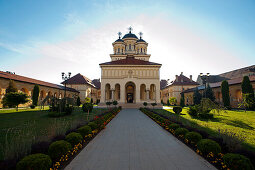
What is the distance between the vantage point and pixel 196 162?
3650 millimetres

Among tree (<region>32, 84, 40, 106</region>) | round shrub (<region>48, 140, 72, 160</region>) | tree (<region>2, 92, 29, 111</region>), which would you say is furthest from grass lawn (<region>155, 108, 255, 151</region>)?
tree (<region>32, 84, 40, 106</region>)


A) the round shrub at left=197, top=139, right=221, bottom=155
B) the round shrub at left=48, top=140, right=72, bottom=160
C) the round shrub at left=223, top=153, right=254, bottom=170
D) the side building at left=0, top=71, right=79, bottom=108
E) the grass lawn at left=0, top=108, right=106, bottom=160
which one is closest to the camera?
the round shrub at left=223, top=153, right=254, bottom=170

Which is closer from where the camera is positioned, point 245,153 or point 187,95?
point 245,153

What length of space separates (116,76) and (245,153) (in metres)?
27.4

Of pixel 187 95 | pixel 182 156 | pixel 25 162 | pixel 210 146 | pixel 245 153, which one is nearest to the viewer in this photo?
pixel 25 162

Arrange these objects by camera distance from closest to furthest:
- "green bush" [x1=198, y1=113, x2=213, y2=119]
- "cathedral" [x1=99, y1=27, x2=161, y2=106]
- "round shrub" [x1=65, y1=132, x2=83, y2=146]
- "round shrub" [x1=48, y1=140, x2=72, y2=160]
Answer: "round shrub" [x1=48, y1=140, x2=72, y2=160]
"round shrub" [x1=65, y1=132, x2=83, y2=146]
"green bush" [x1=198, y1=113, x2=213, y2=119]
"cathedral" [x1=99, y1=27, x2=161, y2=106]

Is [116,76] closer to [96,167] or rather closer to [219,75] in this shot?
[96,167]

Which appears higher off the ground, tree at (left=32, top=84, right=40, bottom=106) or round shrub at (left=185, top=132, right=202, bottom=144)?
tree at (left=32, top=84, right=40, bottom=106)

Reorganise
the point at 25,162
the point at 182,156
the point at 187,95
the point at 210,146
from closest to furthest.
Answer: the point at 25,162 < the point at 210,146 < the point at 182,156 < the point at 187,95

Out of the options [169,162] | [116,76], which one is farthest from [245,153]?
[116,76]

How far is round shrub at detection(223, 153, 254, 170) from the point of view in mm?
2773

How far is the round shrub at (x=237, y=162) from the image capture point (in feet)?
9.10

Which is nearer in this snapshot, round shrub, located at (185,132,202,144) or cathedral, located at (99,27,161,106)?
round shrub, located at (185,132,202,144)

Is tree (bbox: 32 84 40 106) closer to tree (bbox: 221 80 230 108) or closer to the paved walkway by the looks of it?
the paved walkway
